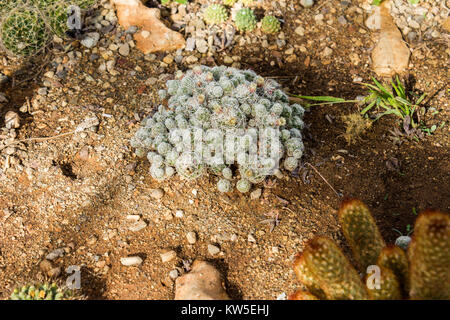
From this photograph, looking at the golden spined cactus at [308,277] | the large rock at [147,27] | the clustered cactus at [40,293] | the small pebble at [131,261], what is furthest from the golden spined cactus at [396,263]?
the large rock at [147,27]

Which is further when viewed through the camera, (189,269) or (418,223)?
(189,269)

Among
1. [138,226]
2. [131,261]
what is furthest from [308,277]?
[138,226]

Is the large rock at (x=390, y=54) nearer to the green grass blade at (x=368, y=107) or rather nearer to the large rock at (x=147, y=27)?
the green grass blade at (x=368, y=107)

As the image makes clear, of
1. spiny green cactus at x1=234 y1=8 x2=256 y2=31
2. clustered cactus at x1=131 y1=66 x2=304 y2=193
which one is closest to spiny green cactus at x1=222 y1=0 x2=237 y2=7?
spiny green cactus at x1=234 y1=8 x2=256 y2=31

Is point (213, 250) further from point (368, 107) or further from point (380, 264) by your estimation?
point (368, 107)
